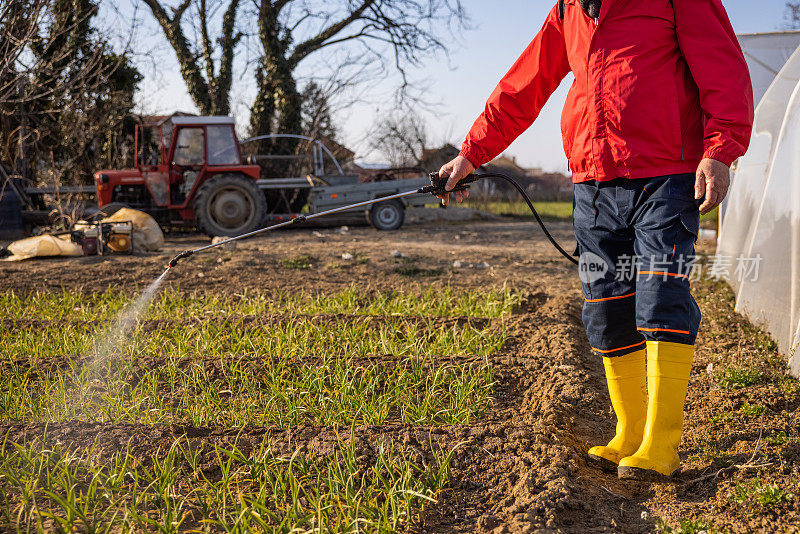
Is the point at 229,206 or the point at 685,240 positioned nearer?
the point at 685,240

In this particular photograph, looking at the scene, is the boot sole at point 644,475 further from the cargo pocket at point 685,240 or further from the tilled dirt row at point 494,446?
the cargo pocket at point 685,240

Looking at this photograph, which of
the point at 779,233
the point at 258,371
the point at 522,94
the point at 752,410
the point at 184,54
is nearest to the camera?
the point at 522,94

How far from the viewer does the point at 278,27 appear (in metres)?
15.5

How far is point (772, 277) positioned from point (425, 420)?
112 inches

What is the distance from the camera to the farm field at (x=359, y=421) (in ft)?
6.38

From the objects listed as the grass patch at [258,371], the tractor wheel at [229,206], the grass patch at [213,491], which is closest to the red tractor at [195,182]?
the tractor wheel at [229,206]

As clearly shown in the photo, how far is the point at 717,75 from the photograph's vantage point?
2055mm

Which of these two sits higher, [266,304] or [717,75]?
[717,75]

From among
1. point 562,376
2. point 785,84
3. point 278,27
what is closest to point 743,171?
point 785,84

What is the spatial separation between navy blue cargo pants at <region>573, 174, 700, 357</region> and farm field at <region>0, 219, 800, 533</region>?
1.60ft

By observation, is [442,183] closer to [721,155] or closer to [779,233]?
[721,155]

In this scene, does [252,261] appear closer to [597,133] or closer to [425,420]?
[425,420]

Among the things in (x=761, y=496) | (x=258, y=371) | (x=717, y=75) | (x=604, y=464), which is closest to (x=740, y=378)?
(x=604, y=464)

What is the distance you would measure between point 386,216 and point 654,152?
10.3 metres
